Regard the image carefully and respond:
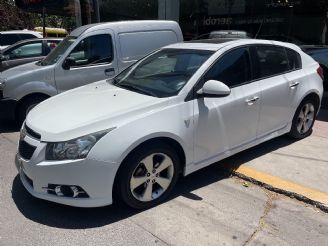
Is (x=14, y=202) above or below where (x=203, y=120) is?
below

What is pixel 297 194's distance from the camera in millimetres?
4281

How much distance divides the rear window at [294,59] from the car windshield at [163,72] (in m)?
1.57

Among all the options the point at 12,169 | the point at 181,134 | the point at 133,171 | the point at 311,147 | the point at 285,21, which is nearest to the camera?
the point at 133,171

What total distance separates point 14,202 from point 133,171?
1353mm

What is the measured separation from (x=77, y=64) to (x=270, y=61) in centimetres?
357

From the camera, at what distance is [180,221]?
379cm

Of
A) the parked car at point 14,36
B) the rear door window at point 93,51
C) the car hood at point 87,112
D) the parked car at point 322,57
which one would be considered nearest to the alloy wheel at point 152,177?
the car hood at point 87,112

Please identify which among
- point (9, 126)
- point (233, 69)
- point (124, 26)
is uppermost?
point (124, 26)

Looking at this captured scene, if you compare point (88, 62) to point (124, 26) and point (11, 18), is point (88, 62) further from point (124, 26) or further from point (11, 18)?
point (11, 18)

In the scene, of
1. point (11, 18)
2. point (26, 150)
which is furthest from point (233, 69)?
point (11, 18)

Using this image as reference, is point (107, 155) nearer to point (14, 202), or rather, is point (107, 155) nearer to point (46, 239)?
point (46, 239)

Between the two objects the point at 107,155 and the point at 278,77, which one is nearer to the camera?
the point at 107,155

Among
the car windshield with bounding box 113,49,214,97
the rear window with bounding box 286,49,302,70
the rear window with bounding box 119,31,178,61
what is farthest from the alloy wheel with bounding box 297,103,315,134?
the rear window with bounding box 119,31,178,61

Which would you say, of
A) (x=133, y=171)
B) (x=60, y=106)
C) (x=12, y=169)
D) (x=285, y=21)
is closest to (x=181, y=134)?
(x=133, y=171)
